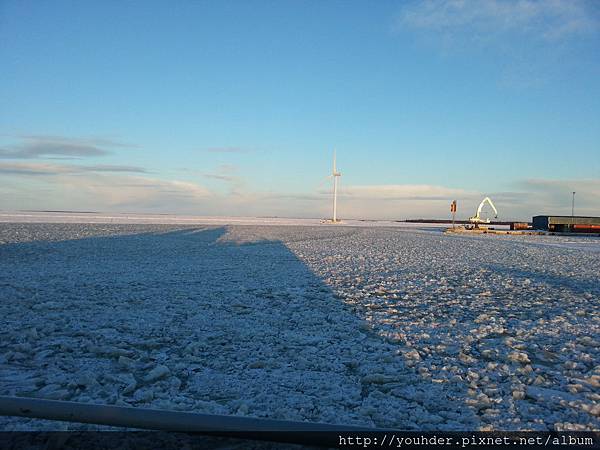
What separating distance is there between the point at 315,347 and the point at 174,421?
2.06 meters

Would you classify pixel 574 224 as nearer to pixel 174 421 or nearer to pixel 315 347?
pixel 315 347

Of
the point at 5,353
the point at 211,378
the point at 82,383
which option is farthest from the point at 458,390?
the point at 5,353

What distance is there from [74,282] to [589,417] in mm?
7937

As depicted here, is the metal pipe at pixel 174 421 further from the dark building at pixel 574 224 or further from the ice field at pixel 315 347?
A: the dark building at pixel 574 224

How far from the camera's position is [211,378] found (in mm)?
3443

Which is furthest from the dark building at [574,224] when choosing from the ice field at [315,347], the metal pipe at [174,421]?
the metal pipe at [174,421]

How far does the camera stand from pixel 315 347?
425cm

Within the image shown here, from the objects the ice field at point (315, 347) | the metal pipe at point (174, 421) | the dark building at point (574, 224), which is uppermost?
the dark building at point (574, 224)

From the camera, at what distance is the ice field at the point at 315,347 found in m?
2.98

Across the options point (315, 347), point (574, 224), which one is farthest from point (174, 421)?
point (574, 224)

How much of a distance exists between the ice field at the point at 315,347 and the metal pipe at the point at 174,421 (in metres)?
0.12

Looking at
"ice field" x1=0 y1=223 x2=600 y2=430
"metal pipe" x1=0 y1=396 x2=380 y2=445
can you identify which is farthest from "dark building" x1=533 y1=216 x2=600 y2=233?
"metal pipe" x1=0 y1=396 x2=380 y2=445

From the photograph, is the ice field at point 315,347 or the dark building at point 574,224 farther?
the dark building at point 574,224

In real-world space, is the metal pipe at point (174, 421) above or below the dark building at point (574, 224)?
below
